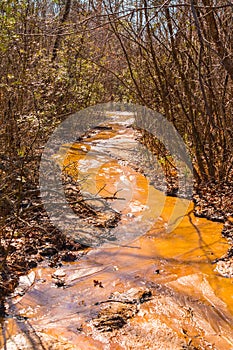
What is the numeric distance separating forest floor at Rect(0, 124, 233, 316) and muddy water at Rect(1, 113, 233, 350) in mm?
128

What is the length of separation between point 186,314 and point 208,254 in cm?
139

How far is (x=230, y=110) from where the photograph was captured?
6246 millimetres

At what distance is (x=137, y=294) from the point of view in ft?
12.7

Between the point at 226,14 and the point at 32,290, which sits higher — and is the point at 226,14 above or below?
above

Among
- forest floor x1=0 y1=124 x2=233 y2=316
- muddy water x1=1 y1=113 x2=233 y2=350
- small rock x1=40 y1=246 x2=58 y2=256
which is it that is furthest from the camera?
small rock x1=40 y1=246 x2=58 y2=256

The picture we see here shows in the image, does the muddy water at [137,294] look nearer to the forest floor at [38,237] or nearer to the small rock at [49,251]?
the forest floor at [38,237]

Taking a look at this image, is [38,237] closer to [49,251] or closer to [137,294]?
[49,251]

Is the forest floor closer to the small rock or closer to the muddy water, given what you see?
the small rock

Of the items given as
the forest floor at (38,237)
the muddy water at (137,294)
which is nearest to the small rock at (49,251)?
the forest floor at (38,237)

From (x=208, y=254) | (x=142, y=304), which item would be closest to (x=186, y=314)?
(x=142, y=304)

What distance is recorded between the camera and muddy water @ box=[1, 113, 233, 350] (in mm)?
3207

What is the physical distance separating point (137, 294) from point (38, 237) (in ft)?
5.58

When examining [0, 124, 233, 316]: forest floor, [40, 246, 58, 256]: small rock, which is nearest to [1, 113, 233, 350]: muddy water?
[0, 124, 233, 316]: forest floor

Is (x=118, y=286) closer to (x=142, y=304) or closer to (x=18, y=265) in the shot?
(x=142, y=304)
